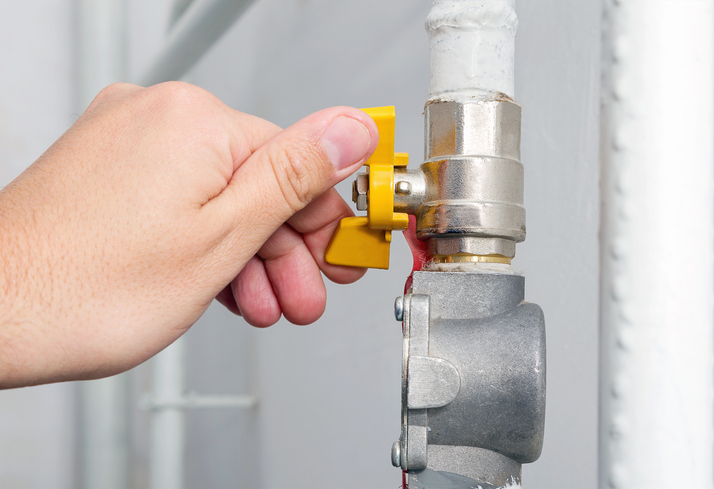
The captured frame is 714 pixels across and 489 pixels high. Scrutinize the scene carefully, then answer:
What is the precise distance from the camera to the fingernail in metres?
0.34

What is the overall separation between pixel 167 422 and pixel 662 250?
0.96 meters

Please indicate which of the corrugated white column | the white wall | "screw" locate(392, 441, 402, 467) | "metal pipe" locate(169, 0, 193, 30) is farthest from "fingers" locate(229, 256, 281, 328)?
the white wall

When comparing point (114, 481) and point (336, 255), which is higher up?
point (336, 255)

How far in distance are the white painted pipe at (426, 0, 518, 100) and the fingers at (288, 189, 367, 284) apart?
162 mm

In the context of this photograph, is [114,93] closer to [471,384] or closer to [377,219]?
[377,219]

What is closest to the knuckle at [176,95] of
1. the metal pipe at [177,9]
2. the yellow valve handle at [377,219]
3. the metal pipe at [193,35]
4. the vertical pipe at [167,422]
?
the yellow valve handle at [377,219]

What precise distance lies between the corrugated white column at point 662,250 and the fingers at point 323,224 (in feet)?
0.88

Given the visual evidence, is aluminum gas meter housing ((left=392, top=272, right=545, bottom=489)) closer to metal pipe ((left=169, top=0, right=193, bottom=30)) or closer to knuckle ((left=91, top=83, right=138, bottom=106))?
knuckle ((left=91, top=83, right=138, bottom=106))

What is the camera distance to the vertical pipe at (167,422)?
977mm

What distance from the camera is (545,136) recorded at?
509 millimetres

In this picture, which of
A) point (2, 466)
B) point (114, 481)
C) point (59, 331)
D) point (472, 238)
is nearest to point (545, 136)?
point (472, 238)

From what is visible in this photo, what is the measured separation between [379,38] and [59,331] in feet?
1.76

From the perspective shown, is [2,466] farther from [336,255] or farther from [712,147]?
[712,147]

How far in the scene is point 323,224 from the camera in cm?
48
